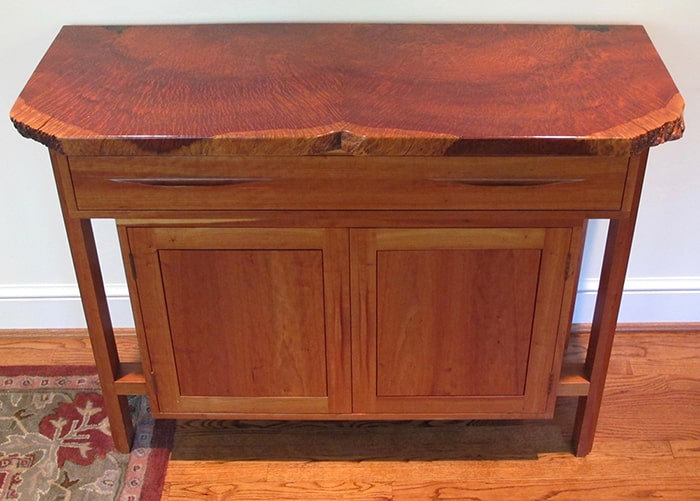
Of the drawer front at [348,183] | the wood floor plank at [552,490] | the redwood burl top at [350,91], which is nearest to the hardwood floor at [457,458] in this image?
the wood floor plank at [552,490]

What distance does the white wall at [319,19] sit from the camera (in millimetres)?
1676

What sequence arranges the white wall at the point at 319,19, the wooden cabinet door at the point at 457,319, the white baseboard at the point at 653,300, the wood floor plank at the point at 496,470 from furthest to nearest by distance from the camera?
1. the white baseboard at the point at 653,300
2. the wood floor plank at the point at 496,470
3. the white wall at the point at 319,19
4. the wooden cabinet door at the point at 457,319

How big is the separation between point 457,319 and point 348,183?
1.20ft

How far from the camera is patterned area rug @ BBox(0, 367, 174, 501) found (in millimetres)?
1765

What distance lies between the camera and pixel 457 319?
5.19ft

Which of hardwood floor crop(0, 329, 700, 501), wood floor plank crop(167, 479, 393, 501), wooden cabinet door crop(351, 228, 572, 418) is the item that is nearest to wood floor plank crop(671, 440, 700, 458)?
hardwood floor crop(0, 329, 700, 501)

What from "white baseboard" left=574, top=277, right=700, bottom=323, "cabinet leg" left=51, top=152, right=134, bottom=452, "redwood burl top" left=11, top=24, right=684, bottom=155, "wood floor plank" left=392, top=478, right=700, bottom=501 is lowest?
"wood floor plank" left=392, top=478, right=700, bottom=501

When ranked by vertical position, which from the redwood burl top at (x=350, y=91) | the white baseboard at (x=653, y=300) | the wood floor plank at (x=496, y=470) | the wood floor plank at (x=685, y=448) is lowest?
the wood floor plank at (x=496, y=470)

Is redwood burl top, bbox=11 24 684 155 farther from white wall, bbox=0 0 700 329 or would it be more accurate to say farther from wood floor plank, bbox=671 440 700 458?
wood floor plank, bbox=671 440 700 458

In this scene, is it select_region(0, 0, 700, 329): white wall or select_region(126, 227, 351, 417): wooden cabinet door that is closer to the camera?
select_region(126, 227, 351, 417): wooden cabinet door

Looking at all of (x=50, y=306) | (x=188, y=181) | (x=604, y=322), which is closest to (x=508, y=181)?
(x=604, y=322)

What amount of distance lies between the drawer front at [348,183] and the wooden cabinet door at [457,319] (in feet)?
0.26

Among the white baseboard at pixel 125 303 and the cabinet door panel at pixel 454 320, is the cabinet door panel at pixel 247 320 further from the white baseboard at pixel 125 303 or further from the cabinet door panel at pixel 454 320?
the white baseboard at pixel 125 303

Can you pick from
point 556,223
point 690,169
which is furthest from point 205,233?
point 690,169
